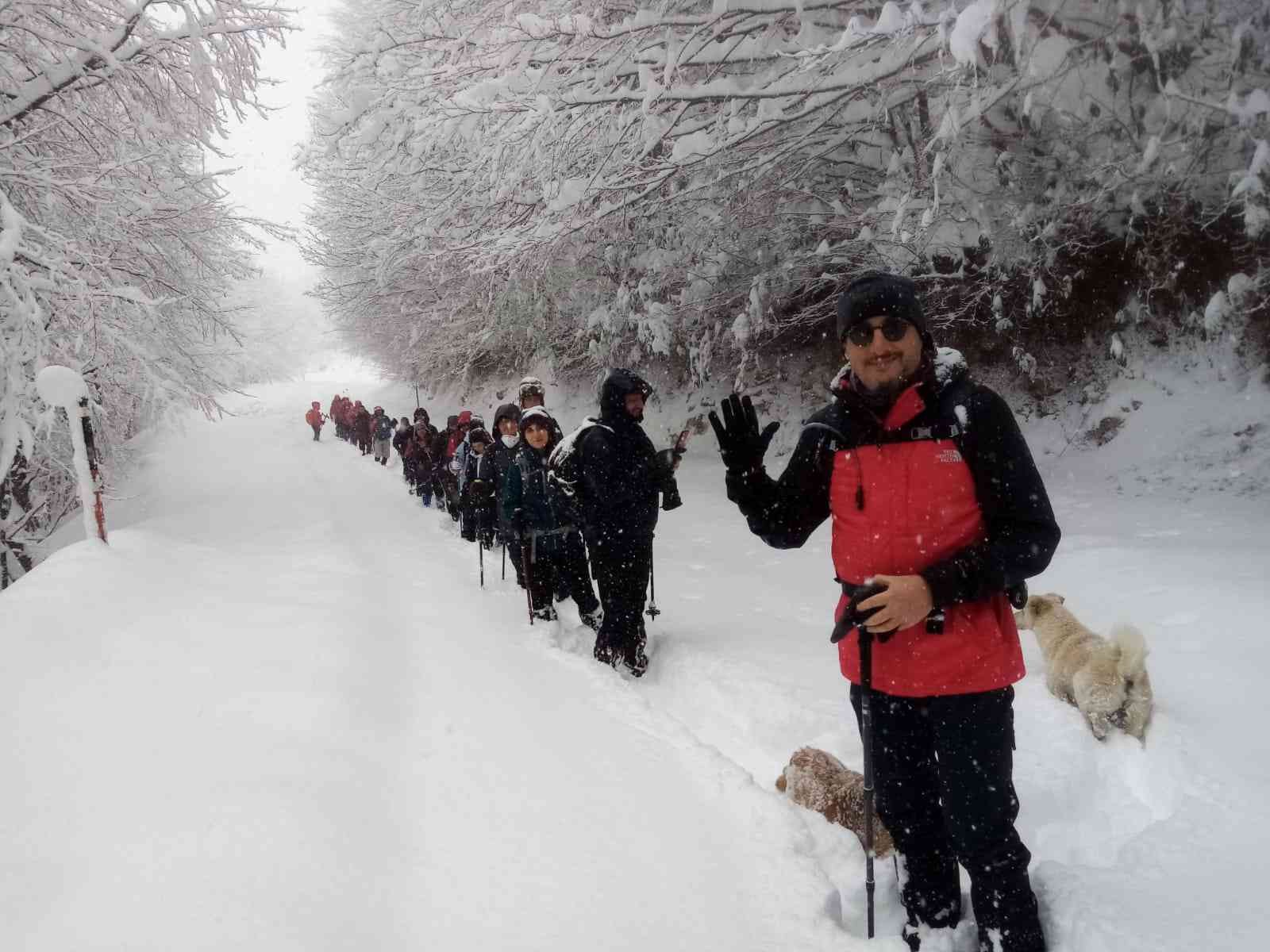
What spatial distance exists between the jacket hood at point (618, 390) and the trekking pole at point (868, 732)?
263cm

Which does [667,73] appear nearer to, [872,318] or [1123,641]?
[872,318]

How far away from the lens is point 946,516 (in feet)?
6.12

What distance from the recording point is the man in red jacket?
1784 mm

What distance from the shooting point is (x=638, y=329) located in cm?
988

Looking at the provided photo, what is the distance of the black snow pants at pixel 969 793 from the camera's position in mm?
1879

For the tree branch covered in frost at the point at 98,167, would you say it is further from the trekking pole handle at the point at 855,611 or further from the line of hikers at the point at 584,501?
the trekking pole handle at the point at 855,611

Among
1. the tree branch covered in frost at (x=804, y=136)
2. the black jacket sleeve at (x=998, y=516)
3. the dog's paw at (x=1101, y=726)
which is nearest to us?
the black jacket sleeve at (x=998, y=516)

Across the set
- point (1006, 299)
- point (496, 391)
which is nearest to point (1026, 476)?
point (1006, 299)

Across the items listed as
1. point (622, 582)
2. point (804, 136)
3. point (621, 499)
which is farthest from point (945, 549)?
point (804, 136)

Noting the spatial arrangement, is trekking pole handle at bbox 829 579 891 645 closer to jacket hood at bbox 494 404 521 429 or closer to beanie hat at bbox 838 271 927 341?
beanie hat at bbox 838 271 927 341

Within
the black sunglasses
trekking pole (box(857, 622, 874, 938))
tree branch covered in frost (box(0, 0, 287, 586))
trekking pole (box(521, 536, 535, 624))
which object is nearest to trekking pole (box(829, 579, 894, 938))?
trekking pole (box(857, 622, 874, 938))

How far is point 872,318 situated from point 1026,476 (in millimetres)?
594

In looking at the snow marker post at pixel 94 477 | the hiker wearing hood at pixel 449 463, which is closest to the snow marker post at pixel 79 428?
the snow marker post at pixel 94 477

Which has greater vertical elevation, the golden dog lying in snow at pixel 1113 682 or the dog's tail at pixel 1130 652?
the dog's tail at pixel 1130 652
